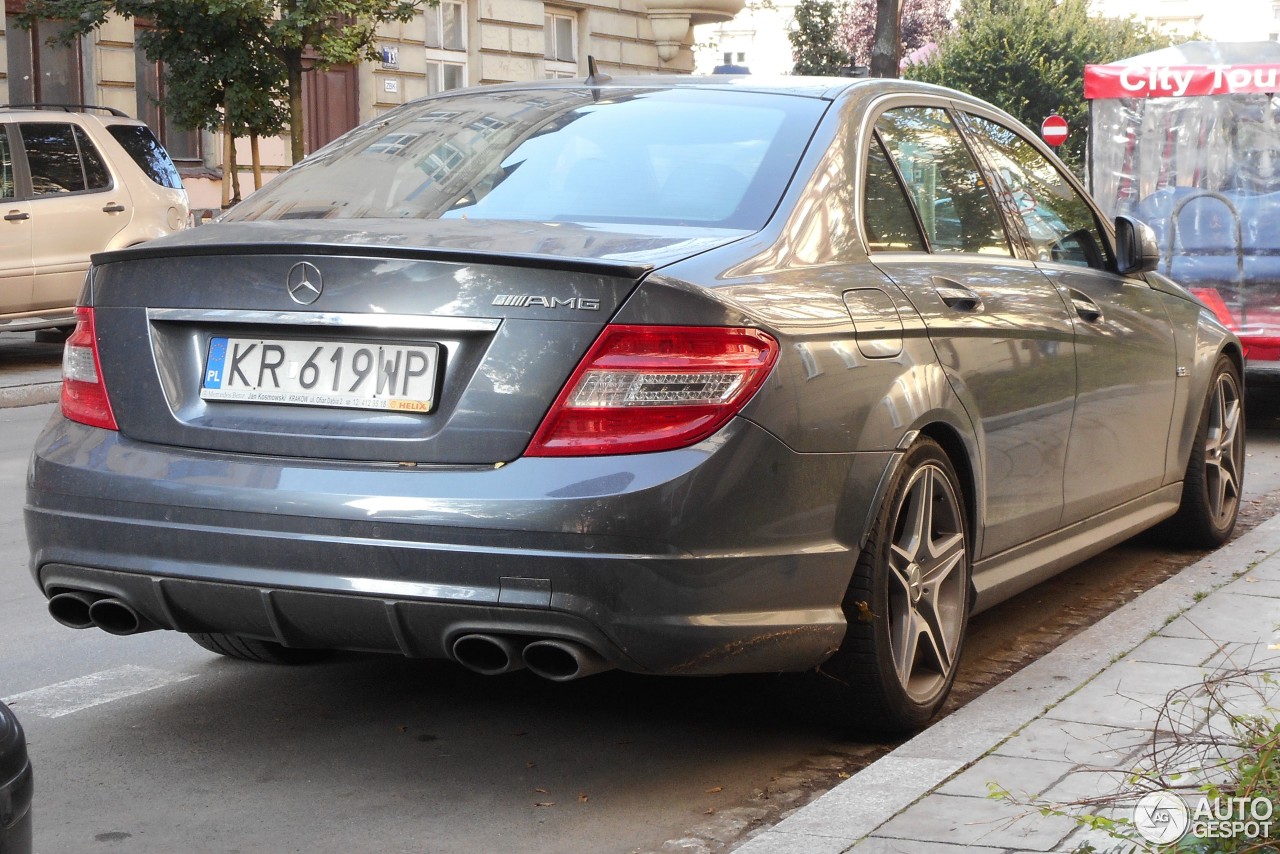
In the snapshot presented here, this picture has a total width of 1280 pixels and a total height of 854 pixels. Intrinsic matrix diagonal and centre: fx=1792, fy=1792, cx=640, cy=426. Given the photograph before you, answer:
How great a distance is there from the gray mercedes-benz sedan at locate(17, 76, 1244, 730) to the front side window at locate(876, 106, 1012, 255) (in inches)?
1.0

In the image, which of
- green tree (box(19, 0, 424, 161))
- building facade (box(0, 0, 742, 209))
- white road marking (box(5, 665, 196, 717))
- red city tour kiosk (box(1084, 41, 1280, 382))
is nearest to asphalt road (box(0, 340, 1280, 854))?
white road marking (box(5, 665, 196, 717))

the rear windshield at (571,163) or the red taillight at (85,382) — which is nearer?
the red taillight at (85,382)

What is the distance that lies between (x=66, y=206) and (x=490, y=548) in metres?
12.0

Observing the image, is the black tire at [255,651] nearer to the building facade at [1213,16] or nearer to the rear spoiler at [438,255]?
the rear spoiler at [438,255]

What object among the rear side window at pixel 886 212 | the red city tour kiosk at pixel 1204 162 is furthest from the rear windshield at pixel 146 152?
the rear side window at pixel 886 212

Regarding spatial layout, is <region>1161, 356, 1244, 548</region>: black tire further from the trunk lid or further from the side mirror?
the trunk lid

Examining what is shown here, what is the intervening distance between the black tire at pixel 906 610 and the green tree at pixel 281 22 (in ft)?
46.5

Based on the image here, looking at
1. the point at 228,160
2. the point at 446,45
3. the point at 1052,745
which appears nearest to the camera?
the point at 1052,745

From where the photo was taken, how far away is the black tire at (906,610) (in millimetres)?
4008

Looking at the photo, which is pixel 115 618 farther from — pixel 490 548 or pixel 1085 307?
pixel 1085 307


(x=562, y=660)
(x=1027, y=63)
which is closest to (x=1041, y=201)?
(x=562, y=660)

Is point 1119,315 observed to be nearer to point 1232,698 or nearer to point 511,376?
point 1232,698

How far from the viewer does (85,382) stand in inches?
159

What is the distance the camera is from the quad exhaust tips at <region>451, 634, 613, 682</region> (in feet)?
11.6
